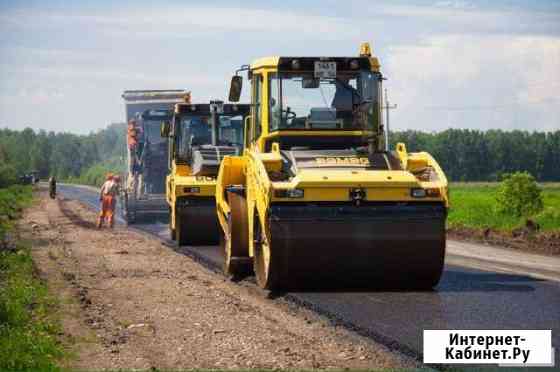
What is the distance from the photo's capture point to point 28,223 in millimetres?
29562

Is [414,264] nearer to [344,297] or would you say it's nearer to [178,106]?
[344,297]

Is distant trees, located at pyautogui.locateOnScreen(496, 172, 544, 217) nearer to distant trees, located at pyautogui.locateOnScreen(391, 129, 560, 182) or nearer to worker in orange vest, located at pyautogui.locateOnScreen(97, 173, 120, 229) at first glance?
worker in orange vest, located at pyautogui.locateOnScreen(97, 173, 120, 229)

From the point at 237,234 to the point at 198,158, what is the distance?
6172mm

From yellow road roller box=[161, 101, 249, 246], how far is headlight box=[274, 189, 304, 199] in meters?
7.88

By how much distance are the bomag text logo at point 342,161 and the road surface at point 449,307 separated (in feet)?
5.37

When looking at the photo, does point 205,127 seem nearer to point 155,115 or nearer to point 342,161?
point 155,115

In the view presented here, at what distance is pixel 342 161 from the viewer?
40.7ft

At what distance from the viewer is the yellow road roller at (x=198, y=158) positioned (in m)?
19.0

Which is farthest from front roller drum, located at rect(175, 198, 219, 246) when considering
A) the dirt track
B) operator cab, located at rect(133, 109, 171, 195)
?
operator cab, located at rect(133, 109, 171, 195)

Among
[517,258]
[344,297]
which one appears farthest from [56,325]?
[517,258]

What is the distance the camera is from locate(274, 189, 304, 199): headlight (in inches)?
441

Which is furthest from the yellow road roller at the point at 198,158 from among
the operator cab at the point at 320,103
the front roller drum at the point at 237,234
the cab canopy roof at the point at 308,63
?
the cab canopy roof at the point at 308,63

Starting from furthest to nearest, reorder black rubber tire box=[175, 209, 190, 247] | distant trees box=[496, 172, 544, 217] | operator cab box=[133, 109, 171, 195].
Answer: distant trees box=[496, 172, 544, 217] → operator cab box=[133, 109, 171, 195] → black rubber tire box=[175, 209, 190, 247]

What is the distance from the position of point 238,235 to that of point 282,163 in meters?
1.56
